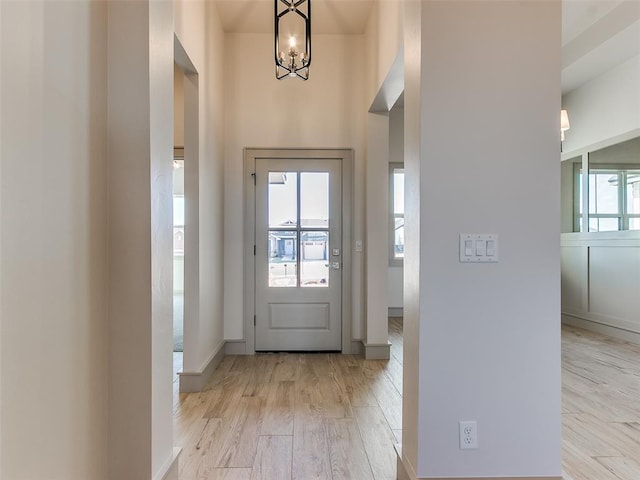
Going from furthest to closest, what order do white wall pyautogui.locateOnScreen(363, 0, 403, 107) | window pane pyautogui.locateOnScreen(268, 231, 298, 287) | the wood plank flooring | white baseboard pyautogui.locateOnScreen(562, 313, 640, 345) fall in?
white baseboard pyautogui.locateOnScreen(562, 313, 640, 345) < window pane pyautogui.locateOnScreen(268, 231, 298, 287) < white wall pyautogui.locateOnScreen(363, 0, 403, 107) < the wood plank flooring

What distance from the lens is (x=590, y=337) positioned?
4660 mm

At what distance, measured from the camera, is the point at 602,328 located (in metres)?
4.86

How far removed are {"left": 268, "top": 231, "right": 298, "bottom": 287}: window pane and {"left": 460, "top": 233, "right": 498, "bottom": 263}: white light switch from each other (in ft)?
8.47

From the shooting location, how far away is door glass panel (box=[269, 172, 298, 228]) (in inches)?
157

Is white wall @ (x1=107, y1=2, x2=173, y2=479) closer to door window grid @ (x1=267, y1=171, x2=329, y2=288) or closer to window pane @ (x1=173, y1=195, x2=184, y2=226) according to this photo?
door window grid @ (x1=267, y1=171, x2=329, y2=288)

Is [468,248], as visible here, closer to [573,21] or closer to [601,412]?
[601,412]

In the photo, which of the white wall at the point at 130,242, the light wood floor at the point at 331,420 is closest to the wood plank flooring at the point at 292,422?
the light wood floor at the point at 331,420

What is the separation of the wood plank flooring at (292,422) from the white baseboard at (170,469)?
0.11 meters

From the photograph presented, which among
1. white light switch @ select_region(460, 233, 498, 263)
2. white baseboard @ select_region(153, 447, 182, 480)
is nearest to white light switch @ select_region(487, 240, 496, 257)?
white light switch @ select_region(460, 233, 498, 263)

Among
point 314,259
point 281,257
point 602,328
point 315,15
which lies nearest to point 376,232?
point 314,259

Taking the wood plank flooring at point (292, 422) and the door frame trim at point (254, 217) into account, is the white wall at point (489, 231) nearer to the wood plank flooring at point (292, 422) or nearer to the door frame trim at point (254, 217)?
the wood plank flooring at point (292, 422)

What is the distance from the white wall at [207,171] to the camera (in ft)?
9.55

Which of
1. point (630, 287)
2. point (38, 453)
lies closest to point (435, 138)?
point (38, 453)

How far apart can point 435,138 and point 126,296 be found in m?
1.37
